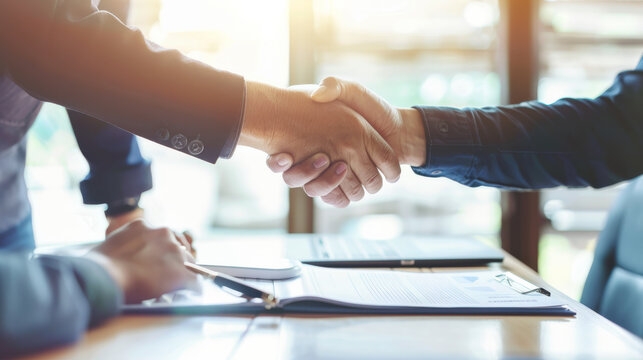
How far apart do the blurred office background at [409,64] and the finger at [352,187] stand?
3.74 ft

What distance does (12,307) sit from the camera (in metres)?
0.43

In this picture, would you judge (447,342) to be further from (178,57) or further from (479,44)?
(479,44)

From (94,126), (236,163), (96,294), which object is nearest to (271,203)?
(236,163)

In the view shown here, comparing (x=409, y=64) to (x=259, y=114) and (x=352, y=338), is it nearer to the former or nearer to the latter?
(x=259, y=114)

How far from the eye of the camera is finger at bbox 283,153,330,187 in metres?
1.02

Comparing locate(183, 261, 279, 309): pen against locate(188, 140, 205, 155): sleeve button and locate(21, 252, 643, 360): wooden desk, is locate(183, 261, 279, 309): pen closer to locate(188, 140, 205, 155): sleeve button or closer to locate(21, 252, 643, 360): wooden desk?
locate(21, 252, 643, 360): wooden desk

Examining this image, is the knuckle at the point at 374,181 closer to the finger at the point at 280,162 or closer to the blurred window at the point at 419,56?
the finger at the point at 280,162

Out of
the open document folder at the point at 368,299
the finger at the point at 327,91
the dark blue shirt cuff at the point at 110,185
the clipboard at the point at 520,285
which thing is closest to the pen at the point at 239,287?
the open document folder at the point at 368,299

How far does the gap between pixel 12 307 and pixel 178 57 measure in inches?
20.9

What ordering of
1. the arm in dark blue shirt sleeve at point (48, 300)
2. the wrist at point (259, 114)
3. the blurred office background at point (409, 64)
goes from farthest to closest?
the blurred office background at point (409, 64), the wrist at point (259, 114), the arm in dark blue shirt sleeve at point (48, 300)

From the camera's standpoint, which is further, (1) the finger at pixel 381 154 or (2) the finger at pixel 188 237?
(1) the finger at pixel 381 154

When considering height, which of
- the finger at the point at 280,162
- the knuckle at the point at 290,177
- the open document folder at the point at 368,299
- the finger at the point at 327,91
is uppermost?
the finger at the point at 327,91

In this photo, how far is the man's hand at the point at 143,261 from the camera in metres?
0.59

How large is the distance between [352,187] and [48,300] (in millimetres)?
752
